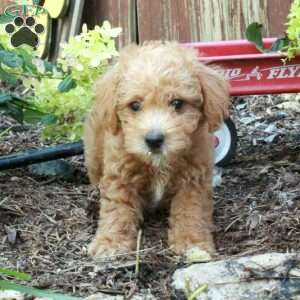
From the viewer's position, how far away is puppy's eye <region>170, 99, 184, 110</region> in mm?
3771

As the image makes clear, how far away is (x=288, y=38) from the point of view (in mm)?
4980

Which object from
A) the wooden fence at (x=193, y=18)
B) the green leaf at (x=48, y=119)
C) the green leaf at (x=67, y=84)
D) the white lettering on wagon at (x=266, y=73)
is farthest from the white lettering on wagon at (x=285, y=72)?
the wooden fence at (x=193, y=18)

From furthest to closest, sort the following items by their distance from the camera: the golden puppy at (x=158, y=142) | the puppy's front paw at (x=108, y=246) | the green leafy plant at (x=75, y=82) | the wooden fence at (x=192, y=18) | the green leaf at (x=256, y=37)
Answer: the wooden fence at (x=192, y=18), the green leaf at (x=256, y=37), the green leafy plant at (x=75, y=82), the puppy's front paw at (x=108, y=246), the golden puppy at (x=158, y=142)

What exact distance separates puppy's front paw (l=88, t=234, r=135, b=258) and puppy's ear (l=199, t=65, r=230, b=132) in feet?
2.47

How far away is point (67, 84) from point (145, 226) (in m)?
1.07

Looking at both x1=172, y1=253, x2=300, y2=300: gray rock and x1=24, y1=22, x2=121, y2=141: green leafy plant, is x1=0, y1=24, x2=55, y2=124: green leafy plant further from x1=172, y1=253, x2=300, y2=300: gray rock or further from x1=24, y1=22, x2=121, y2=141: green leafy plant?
x1=172, y1=253, x2=300, y2=300: gray rock

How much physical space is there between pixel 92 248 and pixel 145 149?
2.06 feet

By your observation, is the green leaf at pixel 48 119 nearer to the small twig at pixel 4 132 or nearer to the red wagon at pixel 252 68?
the small twig at pixel 4 132

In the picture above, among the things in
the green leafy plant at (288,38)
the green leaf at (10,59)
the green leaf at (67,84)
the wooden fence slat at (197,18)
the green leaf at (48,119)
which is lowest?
the green leaf at (48,119)

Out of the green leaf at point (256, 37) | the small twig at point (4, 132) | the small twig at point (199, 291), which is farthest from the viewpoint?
the small twig at point (4, 132)

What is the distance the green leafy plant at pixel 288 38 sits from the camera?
15.9 ft

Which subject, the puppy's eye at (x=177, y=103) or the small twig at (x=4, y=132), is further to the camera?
the small twig at (x=4, y=132)

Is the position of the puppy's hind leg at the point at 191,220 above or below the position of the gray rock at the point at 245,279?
above

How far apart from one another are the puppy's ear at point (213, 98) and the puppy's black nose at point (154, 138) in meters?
0.40
